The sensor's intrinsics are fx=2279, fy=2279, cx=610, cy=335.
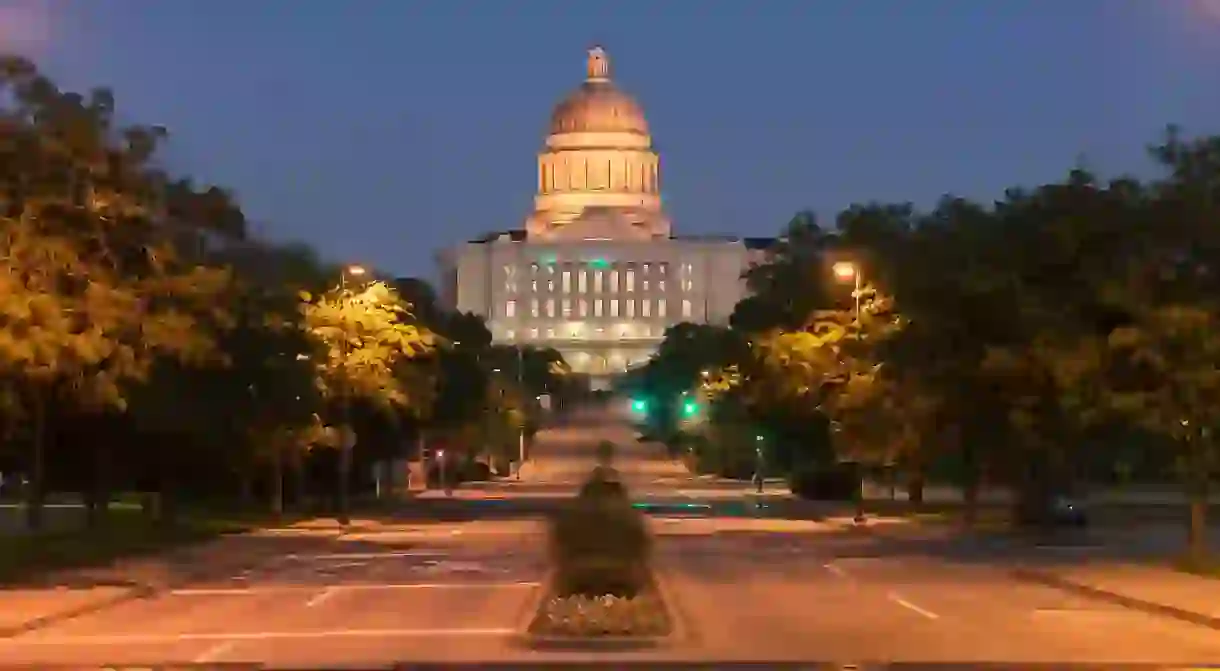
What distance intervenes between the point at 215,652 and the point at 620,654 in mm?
4318

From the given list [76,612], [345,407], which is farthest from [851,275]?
→ [76,612]

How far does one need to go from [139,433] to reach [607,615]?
31.7 metres

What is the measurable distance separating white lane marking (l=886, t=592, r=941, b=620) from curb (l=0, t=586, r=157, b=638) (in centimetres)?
1134

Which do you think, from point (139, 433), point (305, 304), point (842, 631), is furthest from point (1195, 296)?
point (305, 304)

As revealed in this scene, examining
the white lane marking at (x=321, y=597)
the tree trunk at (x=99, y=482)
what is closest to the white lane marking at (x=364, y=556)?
the tree trunk at (x=99, y=482)

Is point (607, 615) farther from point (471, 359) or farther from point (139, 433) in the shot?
point (471, 359)

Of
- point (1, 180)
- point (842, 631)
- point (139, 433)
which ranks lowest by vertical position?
point (842, 631)

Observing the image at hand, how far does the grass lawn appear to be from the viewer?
1682 inches

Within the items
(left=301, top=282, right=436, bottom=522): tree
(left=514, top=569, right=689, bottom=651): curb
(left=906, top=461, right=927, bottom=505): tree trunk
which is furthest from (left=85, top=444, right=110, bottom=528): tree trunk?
(left=514, top=569, right=689, bottom=651): curb

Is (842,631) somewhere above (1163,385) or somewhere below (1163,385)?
below

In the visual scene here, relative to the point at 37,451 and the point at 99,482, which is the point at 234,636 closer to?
the point at 37,451

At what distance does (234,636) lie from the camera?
26422mm

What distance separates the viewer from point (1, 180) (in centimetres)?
3781

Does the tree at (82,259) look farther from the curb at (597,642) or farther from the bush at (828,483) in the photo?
the bush at (828,483)
